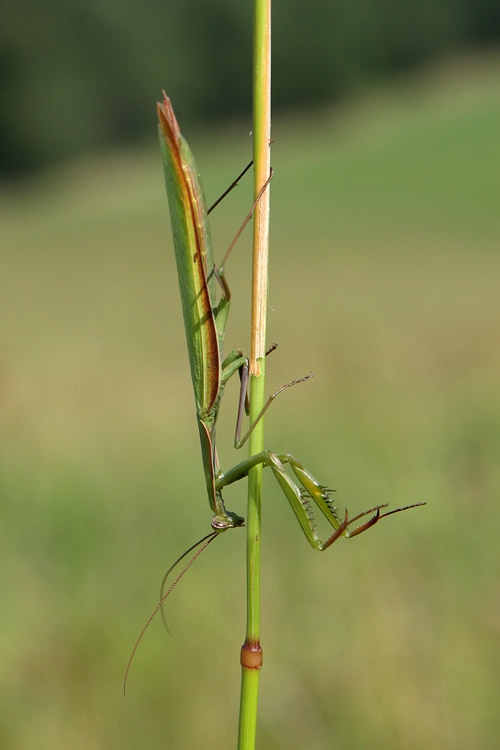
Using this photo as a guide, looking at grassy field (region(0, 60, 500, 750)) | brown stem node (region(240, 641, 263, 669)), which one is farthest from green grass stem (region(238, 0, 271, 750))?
grassy field (region(0, 60, 500, 750))

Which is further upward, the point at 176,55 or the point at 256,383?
the point at 176,55

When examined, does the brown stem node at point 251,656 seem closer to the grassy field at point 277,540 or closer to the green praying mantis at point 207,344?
the green praying mantis at point 207,344

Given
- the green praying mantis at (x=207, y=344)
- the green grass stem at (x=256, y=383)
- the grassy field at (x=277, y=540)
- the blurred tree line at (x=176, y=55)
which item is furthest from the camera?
the blurred tree line at (x=176, y=55)

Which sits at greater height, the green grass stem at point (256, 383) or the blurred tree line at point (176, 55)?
the blurred tree line at point (176, 55)

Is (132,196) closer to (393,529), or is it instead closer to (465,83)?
(465,83)

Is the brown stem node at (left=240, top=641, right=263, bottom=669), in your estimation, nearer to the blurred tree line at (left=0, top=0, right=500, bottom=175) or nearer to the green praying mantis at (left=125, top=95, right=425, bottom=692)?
the green praying mantis at (left=125, top=95, right=425, bottom=692)

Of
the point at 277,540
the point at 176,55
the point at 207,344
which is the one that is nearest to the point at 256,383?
the point at 207,344

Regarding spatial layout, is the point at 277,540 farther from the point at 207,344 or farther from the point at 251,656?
the point at 251,656

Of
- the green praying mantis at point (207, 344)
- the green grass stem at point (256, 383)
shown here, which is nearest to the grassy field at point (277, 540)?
the green praying mantis at point (207, 344)
